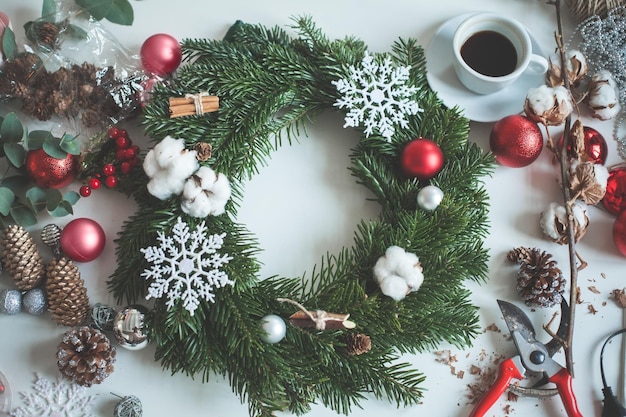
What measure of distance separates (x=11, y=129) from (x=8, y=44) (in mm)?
172

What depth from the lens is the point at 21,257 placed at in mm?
1124

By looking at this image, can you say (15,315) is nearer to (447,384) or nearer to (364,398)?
(364,398)

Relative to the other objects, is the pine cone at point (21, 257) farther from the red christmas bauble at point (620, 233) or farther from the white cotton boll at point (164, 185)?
the red christmas bauble at point (620, 233)

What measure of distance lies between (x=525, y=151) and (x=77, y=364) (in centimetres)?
89

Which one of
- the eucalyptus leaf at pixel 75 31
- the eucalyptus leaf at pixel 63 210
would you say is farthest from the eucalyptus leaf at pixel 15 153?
A: the eucalyptus leaf at pixel 75 31

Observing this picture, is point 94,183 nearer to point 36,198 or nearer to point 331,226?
point 36,198

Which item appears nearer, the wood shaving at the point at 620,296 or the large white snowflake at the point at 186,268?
the large white snowflake at the point at 186,268

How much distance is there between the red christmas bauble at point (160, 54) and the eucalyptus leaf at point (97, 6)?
0.09 metres

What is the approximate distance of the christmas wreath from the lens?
1.07 metres

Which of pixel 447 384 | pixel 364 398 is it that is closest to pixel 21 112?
pixel 364 398

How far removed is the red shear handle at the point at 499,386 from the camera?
3.65 feet

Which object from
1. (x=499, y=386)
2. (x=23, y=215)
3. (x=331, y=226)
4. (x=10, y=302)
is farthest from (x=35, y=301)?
(x=499, y=386)

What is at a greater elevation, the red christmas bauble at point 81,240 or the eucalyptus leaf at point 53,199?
the eucalyptus leaf at point 53,199

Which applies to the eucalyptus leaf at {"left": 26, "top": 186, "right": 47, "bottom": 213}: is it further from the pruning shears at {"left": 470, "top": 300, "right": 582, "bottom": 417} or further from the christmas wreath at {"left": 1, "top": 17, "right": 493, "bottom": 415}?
the pruning shears at {"left": 470, "top": 300, "right": 582, "bottom": 417}
